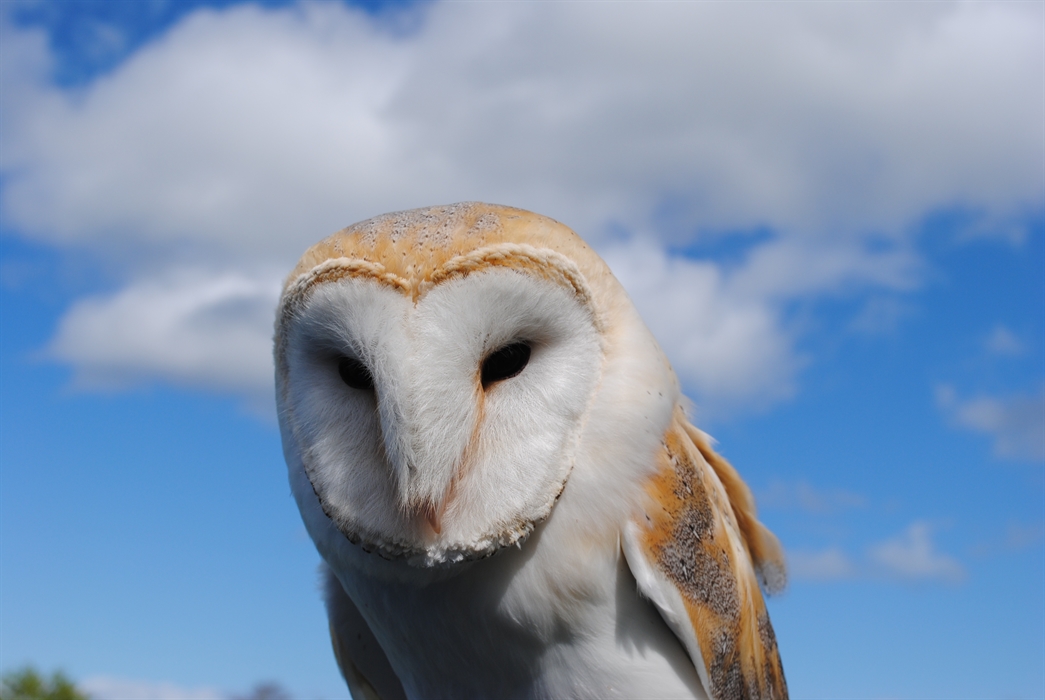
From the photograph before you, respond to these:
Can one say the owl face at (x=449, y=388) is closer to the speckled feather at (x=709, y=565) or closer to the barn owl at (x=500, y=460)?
the barn owl at (x=500, y=460)

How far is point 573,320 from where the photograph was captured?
6.61ft

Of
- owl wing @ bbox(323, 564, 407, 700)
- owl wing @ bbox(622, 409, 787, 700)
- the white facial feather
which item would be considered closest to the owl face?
the white facial feather

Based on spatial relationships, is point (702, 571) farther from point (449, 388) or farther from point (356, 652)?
point (356, 652)

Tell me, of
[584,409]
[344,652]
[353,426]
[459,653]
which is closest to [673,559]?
[584,409]

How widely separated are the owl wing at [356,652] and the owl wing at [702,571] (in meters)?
1.09

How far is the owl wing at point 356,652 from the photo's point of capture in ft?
9.12

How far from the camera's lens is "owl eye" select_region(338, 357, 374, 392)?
205 centimetres

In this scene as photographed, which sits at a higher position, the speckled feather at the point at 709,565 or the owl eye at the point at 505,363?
the owl eye at the point at 505,363

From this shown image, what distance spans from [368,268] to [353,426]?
382mm

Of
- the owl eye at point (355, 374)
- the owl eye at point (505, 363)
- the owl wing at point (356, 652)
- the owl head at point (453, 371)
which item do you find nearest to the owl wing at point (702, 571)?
the owl head at point (453, 371)

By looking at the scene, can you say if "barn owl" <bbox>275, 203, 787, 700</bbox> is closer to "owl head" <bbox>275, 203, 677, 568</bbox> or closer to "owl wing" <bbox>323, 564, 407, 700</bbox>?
"owl head" <bbox>275, 203, 677, 568</bbox>

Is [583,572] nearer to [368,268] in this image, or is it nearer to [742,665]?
[742,665]

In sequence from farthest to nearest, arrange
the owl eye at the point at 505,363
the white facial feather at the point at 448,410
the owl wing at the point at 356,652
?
1. the owl wing at the point at 356,652
2. the owl eye at the point at 505,363
3. the white facial feather at the point at 448,410

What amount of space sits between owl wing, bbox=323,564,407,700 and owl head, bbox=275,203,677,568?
2.49 feet
